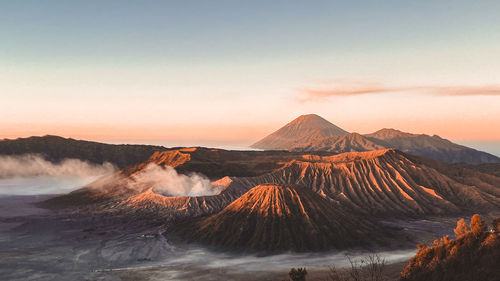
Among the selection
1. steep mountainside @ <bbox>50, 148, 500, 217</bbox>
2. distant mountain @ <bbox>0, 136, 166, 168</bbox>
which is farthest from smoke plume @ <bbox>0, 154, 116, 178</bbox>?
steep mountainside @ <bbox>50, 148, 500, 217</bbox>

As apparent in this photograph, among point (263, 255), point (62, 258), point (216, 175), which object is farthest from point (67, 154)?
point (263, 255)

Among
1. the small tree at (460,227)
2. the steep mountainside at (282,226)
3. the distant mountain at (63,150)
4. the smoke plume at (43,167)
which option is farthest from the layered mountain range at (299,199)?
the distant mountain at (63,150)

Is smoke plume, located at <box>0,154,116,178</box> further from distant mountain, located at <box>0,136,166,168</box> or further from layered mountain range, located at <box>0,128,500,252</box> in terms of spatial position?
layered mountain range, located at <box>0,128,500,252</box>

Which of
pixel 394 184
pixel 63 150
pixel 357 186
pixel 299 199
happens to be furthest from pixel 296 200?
pixel 63 150

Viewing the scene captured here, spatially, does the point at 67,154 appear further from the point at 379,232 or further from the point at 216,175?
the point at 379,232

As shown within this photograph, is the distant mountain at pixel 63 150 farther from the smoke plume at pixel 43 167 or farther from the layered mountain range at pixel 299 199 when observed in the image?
the layered mountain range at pixel 299 199

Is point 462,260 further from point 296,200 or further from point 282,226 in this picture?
point 296,200
